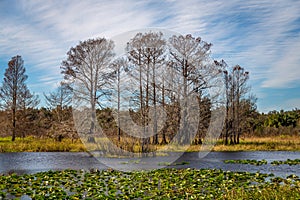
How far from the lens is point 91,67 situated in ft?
93.7

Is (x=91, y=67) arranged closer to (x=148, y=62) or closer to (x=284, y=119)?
(x=148, y=62)

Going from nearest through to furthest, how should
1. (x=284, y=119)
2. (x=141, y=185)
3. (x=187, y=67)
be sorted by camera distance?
1. (x=141, y=185)
2. (x=187, y=67)
3. (x=284, y=119)

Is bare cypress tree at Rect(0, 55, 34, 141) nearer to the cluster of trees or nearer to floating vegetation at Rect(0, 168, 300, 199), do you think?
the cluster of trees

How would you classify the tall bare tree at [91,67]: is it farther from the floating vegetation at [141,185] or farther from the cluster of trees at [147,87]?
the floating vegetation at [141,185]

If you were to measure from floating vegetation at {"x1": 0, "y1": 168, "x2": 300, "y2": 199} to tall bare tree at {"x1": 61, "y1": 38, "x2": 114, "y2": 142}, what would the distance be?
1511 centimetres

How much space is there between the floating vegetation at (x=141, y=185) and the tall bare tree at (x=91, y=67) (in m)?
15.1

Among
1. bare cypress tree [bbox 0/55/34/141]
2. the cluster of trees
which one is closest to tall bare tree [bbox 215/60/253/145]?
the cluster of trees

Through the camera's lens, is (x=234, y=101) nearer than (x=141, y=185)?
No

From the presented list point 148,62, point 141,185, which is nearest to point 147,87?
point 148,62

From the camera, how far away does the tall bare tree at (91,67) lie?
93.2ft

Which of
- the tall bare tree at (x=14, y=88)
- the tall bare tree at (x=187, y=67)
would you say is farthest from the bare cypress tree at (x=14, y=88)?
the tall bare tree at (x=187, y=67)

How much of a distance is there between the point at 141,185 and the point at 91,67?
61.4 feet

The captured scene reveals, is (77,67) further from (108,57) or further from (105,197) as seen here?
(105,197)

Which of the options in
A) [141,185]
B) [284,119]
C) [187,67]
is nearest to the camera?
[141,185]
